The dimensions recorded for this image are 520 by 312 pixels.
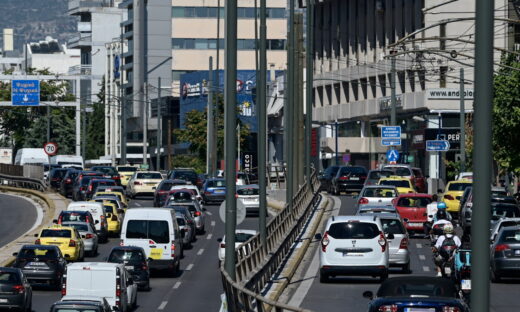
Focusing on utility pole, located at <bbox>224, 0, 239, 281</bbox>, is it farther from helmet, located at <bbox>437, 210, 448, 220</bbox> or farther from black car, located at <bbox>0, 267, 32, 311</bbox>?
helmet, located at <bbox>437, 210, 448, 220</bbox>

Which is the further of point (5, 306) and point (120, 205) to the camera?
point (120, 205)

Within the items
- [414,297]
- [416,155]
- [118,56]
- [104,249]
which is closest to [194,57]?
[118,56]

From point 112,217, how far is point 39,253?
18.2 meters

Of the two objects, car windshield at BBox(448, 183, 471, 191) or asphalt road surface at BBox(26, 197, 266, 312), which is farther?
car windshield at BBox(448, 183, 471, 191)

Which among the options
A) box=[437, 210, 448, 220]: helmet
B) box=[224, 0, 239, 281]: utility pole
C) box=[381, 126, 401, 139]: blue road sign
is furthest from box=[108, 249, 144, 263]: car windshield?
box=[381, 126, 401, 139]: blue road sign

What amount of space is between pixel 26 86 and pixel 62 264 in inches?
2310

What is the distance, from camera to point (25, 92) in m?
98.4

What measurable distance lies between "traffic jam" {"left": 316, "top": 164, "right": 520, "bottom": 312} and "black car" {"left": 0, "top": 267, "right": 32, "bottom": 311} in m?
7.66

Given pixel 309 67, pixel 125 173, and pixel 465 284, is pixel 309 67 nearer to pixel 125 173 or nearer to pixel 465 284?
pixel 125 173

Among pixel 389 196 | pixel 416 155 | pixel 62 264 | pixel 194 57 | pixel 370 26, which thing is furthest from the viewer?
pixel 194 57

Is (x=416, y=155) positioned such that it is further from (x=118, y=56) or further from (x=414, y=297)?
(x=118, y=56)

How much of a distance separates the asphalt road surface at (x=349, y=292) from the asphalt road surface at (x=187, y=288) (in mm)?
2853

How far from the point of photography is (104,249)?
5488cm

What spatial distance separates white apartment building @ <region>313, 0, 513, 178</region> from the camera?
87188mm
